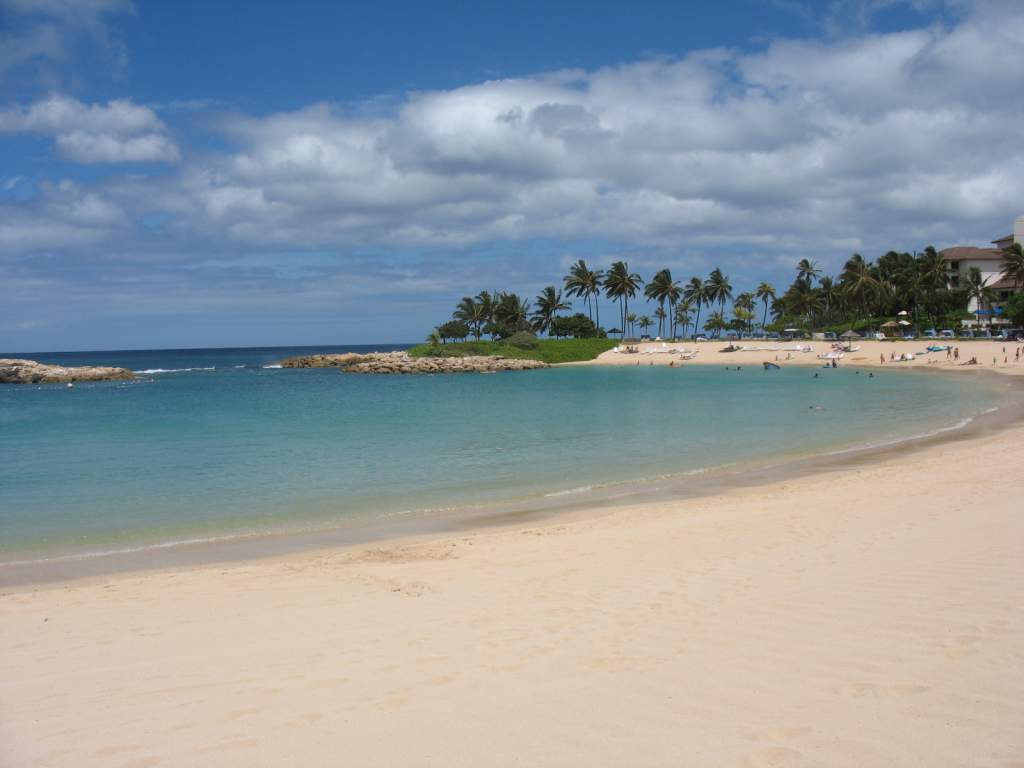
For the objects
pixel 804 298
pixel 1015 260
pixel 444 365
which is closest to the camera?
pixel 1015 260

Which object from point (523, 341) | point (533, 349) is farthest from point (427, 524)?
point (523, 341)

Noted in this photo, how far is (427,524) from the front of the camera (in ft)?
44.4

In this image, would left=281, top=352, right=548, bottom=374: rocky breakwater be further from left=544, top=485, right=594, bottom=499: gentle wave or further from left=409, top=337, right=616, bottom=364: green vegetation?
left=544, top=485, right=594, bottom=499: gentle wave

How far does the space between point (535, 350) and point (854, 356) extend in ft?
131

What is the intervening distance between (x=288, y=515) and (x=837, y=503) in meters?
10.6

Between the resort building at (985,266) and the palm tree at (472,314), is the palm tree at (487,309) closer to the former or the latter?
the palm tree at (472,314)

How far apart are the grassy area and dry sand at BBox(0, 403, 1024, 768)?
3351 inches

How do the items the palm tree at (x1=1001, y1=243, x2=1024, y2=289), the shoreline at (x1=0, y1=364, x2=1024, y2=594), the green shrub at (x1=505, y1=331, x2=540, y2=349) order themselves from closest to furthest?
the shoreline at (x1=0, y1=364, x2=1024, y2=594) < the palm tree at (x1=1001, y1=243, x2=1024, y2=289) < the green shrub at (x1=505, y1=331, x2=540, y2=349)

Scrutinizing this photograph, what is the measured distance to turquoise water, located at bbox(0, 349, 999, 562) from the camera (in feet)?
49.6

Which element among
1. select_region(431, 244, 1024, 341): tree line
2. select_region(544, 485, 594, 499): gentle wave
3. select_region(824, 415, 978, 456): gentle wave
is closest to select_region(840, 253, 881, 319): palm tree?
select_region(431, 244, 1024, 341): tree line

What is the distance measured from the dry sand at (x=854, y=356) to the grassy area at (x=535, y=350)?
2.35 metres

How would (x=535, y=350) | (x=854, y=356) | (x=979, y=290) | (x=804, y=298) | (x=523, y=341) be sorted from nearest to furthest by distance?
(x=854, y=356) < (x=979, y=290) < (x=535, y=350) < (x=523, y=341) < (x=804, y=298)

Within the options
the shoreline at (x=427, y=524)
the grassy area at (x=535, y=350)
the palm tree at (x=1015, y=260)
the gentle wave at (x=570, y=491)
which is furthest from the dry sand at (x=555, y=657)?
the grassy area at (x=535, y=350)

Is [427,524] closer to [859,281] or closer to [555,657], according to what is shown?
[555,657]
